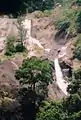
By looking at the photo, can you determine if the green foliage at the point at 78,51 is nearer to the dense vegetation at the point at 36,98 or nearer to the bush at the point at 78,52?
the bush at the point at 78,52

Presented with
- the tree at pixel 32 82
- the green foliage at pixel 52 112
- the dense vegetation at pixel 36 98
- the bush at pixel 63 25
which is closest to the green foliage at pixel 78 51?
the bush at pixel 63 25

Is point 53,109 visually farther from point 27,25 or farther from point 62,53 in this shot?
point 27,25

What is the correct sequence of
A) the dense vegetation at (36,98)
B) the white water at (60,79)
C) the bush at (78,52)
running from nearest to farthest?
the dense vegetation at (36,98) → the white water at (60,79) → the bush at (78,52)

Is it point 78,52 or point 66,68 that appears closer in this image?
point 66,68

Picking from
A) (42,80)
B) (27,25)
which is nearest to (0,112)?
(42,80)

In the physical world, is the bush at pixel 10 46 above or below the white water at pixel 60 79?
above

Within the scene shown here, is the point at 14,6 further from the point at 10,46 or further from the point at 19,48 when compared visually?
the point at 19,48

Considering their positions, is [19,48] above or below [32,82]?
above

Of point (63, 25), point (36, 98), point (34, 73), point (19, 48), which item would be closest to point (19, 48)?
point (19, 48)
